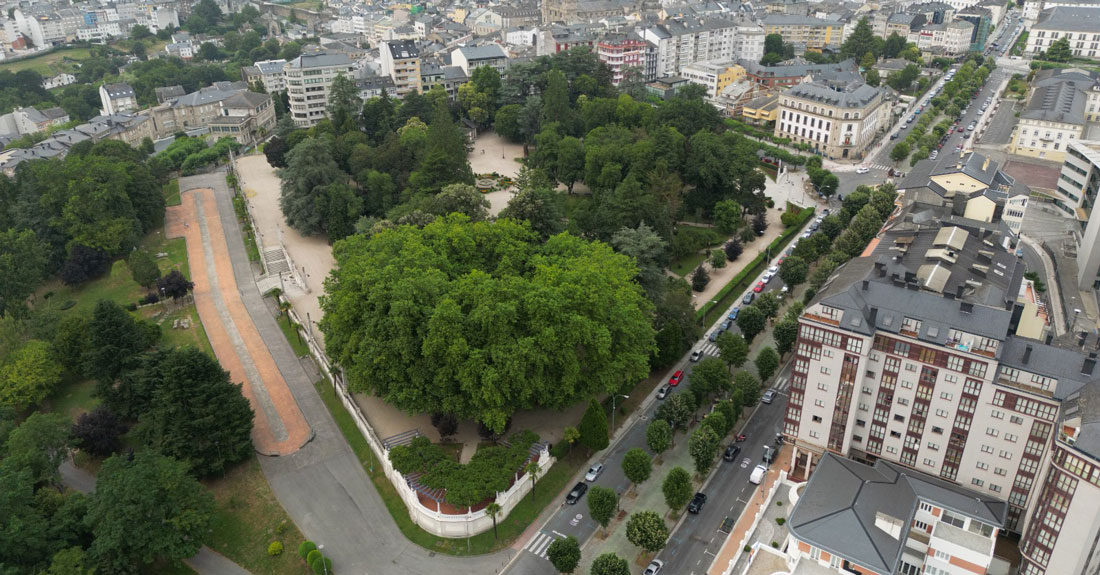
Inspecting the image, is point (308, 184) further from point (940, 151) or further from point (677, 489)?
point (940, 151)

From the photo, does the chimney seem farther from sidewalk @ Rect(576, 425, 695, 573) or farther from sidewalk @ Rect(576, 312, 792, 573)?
sidewalk @ Rect(576, 425, 695, 573)

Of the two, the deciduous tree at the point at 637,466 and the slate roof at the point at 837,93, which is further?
the slate roof at the point at 837,93

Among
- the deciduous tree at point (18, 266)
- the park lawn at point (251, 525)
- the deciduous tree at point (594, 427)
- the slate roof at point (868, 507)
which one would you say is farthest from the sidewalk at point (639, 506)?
the deciduous tree at point (18, 266)

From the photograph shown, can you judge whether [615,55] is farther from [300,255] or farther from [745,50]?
[300,255]

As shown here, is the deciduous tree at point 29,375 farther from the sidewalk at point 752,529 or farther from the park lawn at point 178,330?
the sidewalk at point 752,529

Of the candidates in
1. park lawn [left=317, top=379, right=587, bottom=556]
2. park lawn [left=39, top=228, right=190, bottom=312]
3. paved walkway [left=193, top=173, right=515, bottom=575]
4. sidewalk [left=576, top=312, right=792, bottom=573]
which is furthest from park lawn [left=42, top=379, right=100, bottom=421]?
sidewalk [left=576, top=312, right=792, bottom=573]
